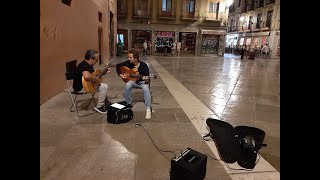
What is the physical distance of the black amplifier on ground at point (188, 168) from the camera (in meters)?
2.49

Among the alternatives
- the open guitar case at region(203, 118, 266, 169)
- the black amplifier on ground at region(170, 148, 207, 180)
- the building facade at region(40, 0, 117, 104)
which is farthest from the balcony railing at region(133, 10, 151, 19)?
the black amplifier on ground at region(170, 148, 207, 180)

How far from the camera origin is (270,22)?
2833cm

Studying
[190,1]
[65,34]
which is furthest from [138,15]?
[65,34]

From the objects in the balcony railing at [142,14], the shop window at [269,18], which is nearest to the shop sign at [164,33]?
the balcony railing at [142,14]

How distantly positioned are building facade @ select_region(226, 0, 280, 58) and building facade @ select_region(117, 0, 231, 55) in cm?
646

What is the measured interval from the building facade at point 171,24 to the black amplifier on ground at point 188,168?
2250 centimetres

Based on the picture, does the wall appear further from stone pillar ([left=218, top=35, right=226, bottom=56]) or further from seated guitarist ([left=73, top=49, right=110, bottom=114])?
stone pillar ([left=218, top=35, right=226, bottom=56])

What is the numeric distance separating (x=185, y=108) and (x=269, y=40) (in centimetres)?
2672

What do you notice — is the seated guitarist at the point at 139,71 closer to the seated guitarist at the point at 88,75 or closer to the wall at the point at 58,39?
the seated guitarist at the point at 88,75

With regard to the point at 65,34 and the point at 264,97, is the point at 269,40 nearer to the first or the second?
the point at 264,97

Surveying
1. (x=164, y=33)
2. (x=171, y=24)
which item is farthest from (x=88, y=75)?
(x=171, y=24)

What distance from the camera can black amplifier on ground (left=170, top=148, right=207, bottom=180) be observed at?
249cm

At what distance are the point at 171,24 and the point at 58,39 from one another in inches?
788

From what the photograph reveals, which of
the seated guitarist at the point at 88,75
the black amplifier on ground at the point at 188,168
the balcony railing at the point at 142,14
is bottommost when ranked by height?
the black amplifier on ground at the point at 188,168
